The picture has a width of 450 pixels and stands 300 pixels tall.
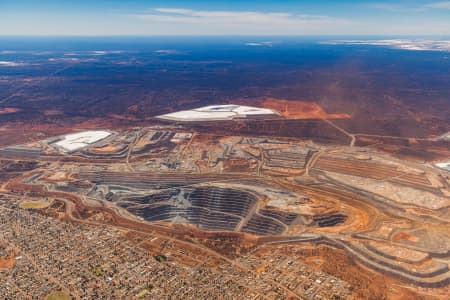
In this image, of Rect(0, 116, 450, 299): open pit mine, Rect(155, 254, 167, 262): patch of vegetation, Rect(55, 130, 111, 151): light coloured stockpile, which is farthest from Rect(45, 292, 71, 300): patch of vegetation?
Rect(55, 130, 111, 151): light coloured stockpile

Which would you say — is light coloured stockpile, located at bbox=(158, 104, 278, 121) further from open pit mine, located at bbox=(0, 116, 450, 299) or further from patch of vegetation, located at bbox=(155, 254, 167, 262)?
patch of vegetation, located at bbox=(155, 254, 167, 262)

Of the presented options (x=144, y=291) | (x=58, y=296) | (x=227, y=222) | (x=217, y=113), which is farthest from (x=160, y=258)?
(x=217, y=113)

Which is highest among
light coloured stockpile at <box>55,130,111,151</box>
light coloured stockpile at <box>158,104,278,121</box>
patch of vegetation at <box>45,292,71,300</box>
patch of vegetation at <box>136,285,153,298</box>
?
light coloured stockpile at <box>158,104,278,121</box>

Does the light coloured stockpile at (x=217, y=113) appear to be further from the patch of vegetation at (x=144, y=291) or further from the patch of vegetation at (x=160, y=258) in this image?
the patch of vegetation at (x=144, y=291)

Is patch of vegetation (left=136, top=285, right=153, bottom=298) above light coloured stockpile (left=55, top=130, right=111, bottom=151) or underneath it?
underneath

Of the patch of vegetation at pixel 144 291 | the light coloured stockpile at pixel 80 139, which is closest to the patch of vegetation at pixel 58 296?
the patch of vegetation at pixel 144 291

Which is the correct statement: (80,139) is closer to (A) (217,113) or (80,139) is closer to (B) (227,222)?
(A) (217,113)
